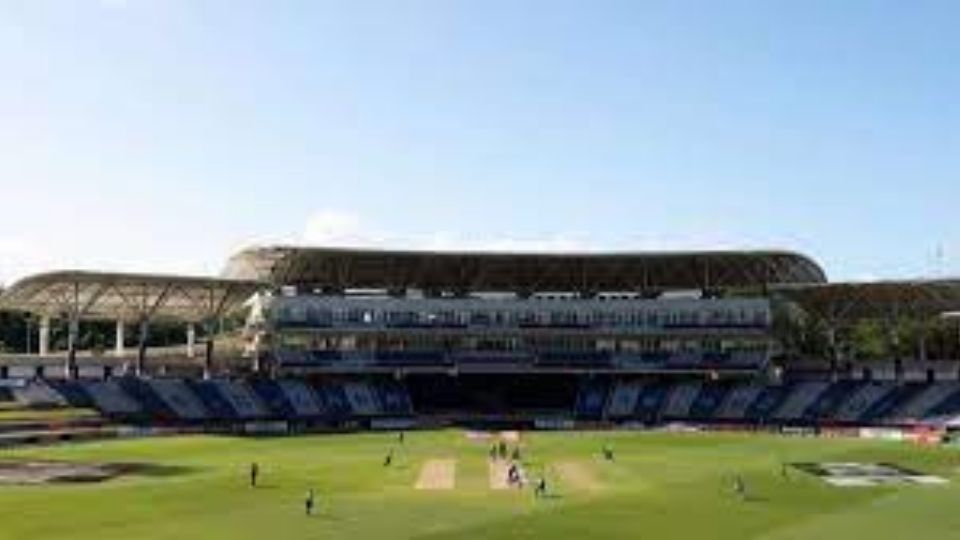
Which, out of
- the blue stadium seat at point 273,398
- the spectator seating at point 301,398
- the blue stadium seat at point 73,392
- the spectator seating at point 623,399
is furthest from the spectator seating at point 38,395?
the spectator seating at point 623,399

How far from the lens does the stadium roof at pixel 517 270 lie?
444ft

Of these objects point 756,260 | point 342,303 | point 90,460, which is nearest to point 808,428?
point 756,260

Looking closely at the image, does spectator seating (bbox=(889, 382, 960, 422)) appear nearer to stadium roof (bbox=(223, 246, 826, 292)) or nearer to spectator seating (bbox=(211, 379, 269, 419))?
stadium roof (bbox=(223, 246, 826, 292))

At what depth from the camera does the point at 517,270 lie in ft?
470

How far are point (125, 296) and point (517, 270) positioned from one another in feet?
134

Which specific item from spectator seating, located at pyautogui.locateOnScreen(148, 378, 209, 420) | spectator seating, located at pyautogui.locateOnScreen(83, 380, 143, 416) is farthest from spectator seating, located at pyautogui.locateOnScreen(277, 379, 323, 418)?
spectator seating, located at pyautogui.locateOnScreen(83, 380, 143, 416)

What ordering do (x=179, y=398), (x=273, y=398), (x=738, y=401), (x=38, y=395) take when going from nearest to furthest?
(x=38, y=395)
(x=179, y=398)
(x=273, y=398)
(x=738, y=401)

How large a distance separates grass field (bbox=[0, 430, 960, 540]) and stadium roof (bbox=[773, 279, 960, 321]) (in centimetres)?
2796

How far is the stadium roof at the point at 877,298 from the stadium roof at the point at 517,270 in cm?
194

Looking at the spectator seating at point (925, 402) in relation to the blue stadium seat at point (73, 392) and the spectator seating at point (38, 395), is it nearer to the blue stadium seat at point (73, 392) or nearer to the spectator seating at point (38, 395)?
the blue stadium seat at point (73, 392)

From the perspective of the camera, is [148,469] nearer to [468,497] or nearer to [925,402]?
[468,497]

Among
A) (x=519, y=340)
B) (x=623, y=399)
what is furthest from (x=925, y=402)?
(x=519, y=340)

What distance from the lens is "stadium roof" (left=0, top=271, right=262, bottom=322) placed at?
117938 millimetres

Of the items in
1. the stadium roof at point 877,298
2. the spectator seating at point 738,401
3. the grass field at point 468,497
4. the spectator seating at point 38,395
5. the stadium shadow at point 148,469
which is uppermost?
the stadium roof at point 877,298
